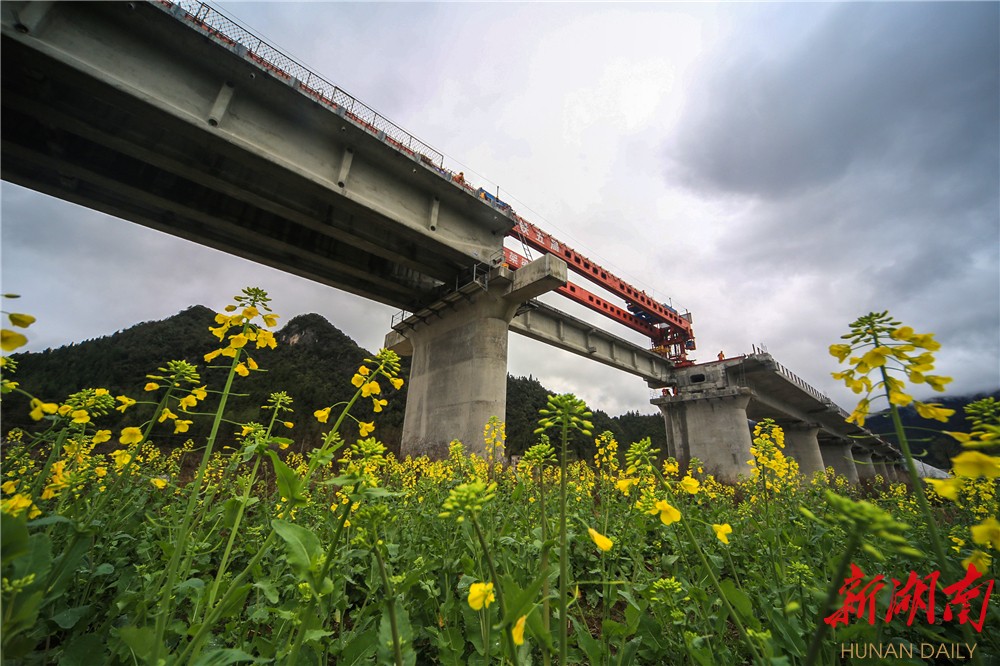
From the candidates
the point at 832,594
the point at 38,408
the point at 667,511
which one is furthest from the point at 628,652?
the point at 38,408

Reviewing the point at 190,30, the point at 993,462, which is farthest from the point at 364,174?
the point at 993,462

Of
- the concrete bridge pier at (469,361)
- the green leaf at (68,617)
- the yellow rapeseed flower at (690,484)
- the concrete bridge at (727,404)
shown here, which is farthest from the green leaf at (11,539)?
the concrete bridge at (727,404)

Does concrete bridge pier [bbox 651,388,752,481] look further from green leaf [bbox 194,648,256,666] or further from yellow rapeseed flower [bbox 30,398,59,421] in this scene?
yellow rapeseed flower [bbox 30,398,59,421]

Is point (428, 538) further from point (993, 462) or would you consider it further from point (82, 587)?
point (993, 462)

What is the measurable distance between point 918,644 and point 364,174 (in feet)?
40.6

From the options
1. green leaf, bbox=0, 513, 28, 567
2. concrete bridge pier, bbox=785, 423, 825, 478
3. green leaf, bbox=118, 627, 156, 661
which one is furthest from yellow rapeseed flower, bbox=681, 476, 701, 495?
concrete bridge pier, bbox=785, 423, 825, 478

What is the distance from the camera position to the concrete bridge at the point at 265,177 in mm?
7559

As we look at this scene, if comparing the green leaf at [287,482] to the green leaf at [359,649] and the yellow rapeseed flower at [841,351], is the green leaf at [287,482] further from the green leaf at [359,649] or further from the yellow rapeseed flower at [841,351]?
the yellow rapeseed flower at [841,351]

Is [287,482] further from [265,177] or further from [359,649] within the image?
[265,177]

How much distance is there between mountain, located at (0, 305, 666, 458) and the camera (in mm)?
18234

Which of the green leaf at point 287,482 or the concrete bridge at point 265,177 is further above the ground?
the concrete bridge at point 265,177

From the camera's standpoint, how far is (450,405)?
13.8 metres

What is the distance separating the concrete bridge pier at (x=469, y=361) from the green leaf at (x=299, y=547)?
37.3 feet

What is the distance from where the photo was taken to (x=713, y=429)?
20.4 metres
